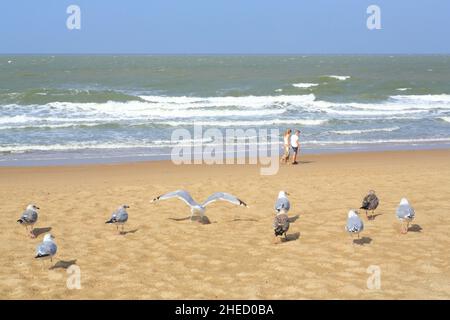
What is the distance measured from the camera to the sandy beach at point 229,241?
21.1ft

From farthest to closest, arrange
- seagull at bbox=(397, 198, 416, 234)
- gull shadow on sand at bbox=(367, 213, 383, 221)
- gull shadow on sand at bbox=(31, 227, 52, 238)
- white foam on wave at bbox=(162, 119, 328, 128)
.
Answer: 1. white foam on wave at bbox=(162, 119, 328, 128)
2. gull shadow on sand at bbox=(367, 213, 383, 221)
3. gull shadow on sand at bbox=(31, 227, 52, 238)
4. seagull at bbox=(397, 198, 416, 234)

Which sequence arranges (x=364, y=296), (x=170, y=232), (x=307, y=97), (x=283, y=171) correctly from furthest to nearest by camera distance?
(x=307, y=97) → (x=283, y=171) → (x=170, y=232) → (x=364, y=296)

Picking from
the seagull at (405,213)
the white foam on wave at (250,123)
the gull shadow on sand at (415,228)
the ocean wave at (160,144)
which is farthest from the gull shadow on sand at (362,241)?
the white foam on wave at (250,123)

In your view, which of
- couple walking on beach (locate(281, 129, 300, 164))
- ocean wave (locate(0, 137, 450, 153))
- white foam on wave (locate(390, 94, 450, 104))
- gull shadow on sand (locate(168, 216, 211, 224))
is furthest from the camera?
white foam on wave (locate(390, 94, 450, 104))

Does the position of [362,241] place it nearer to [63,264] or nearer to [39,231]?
[63,264]

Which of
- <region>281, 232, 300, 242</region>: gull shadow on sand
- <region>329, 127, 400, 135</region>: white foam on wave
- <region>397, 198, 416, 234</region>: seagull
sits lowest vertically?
<region>281, 232, 300, 242</region>: gull shadow on sand

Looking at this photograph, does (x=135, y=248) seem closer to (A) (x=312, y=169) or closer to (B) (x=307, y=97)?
(A) (x=312, y=169)

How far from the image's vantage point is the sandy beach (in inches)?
253

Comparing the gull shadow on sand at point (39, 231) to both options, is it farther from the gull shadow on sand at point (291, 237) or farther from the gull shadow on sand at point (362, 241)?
the gull shadow on sand at point (362, 241)

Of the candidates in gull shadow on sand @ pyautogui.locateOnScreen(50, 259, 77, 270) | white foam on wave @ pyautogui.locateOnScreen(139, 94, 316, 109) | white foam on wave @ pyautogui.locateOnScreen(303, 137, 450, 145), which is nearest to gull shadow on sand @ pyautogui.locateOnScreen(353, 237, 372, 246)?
gull shadow on sand @ pyautogui.locateOnScreen(50, 259, 77, 270)

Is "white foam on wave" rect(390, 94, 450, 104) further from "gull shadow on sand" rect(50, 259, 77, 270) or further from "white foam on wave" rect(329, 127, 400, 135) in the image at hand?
"gull shadow on sand" rect(50, 259, 77, 270)
